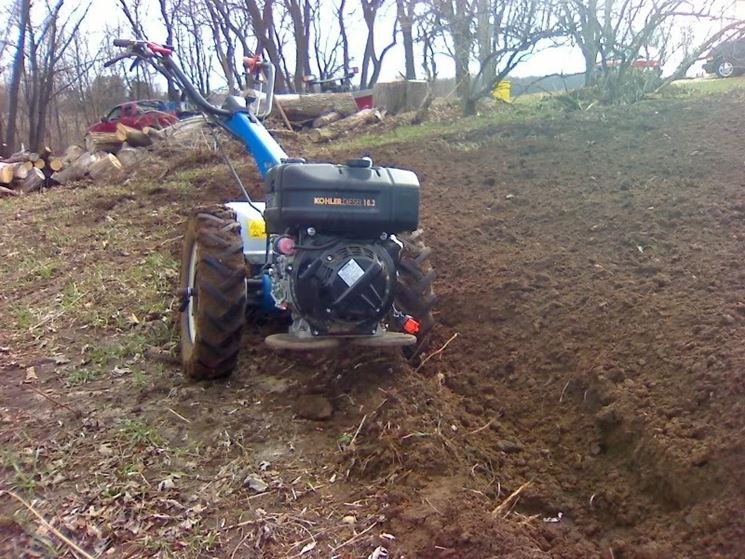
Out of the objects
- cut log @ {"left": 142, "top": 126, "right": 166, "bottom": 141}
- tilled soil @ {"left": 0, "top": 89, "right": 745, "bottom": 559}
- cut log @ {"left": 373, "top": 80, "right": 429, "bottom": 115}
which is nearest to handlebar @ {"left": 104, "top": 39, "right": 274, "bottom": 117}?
tilled soil @ {"left": 0, "top": 89, "right": 745, "bottom": 559}

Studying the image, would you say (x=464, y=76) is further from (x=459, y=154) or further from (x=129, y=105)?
(x=129, y=105)

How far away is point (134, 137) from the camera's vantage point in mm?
13273

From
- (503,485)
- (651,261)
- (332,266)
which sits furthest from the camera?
(651,261)

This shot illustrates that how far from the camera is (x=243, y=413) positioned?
396 cm

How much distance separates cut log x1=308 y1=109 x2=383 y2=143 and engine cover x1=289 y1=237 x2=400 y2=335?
8424 mm

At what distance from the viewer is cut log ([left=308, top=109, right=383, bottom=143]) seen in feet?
39.6

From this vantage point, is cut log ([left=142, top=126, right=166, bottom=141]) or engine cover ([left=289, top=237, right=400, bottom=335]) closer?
engine cover ([left=289, top=237, right=400, bottom=335])

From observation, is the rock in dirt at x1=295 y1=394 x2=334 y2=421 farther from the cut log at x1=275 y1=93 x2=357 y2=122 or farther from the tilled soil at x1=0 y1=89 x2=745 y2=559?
the cut log at x1=275 y1=93 x2=357 y2=122

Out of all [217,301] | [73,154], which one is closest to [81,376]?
[217,301]

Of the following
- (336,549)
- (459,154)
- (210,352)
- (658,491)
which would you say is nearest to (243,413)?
(210,352)

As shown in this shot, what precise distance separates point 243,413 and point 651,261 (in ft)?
8.11

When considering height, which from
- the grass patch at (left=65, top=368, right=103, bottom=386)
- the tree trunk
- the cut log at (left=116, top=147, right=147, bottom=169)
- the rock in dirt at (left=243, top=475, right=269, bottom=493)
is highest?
the tree trunk

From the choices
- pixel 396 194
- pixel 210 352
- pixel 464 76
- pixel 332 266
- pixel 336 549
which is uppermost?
pixel 464 76

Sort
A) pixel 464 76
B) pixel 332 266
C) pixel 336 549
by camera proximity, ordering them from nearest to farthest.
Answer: pixel 336 549
pixel 332 266
pixel 464 76
